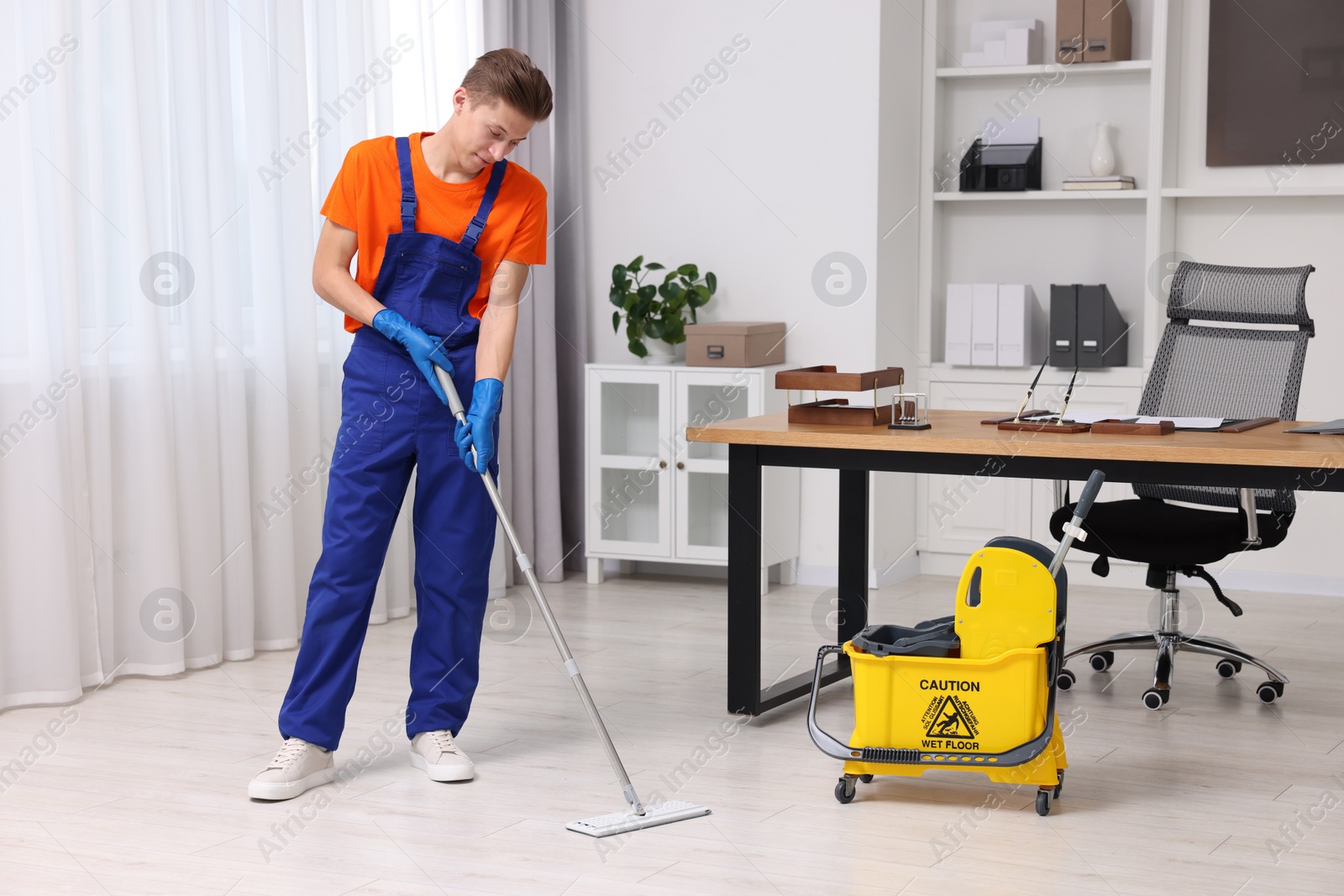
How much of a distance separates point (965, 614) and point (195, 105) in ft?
7.60

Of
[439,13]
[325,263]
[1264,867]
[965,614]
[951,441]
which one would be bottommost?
[1264,867]

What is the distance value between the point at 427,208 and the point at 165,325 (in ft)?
3.81

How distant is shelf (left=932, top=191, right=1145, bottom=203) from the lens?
4.70 meters

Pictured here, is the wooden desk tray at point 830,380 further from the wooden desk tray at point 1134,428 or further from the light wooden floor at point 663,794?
the light wooden floor at point 663,794

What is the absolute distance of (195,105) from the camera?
3.56 meters

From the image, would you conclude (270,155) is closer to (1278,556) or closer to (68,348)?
(68,348)

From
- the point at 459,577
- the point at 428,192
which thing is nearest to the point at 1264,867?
the point at 459,577

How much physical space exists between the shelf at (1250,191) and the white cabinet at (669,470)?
144cm

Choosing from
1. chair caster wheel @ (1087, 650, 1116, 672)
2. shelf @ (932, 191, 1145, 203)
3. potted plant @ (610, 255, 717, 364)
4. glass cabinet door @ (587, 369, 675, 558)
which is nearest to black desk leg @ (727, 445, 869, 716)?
chair caster wheel @ (1087, 650, 1116, 672)

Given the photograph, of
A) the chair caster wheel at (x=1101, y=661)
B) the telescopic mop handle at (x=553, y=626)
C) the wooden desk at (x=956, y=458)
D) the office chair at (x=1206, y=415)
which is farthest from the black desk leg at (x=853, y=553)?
the telescopic mop handle at (x=553, y=626)

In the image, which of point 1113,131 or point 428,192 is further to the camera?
point 1113,131

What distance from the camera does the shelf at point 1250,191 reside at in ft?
14.8

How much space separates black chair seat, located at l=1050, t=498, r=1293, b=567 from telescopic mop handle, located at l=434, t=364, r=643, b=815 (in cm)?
127

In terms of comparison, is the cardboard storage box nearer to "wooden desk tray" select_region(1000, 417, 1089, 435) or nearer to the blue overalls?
"wooden desk tray" select_region(1000, 417, 1089, 435)
